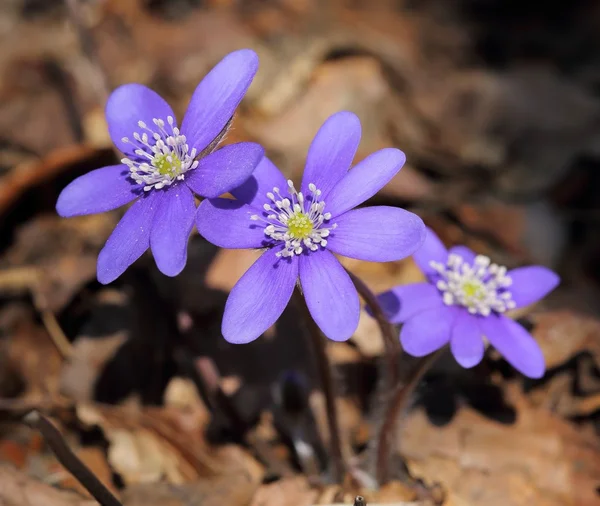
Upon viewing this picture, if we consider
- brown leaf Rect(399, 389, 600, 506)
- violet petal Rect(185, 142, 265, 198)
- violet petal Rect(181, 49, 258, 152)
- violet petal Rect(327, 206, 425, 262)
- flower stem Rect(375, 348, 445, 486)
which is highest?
violet petal Rect(181, 49, 258, 152)

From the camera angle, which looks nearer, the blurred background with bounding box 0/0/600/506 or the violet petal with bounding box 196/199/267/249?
the violet petal with bounding box 196/199/267/249

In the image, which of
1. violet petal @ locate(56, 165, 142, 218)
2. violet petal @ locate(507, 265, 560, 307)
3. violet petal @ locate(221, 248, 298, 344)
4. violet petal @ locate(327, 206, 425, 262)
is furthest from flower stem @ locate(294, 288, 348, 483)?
Answer: violet petal @ locate(507, 265, 560, 307)

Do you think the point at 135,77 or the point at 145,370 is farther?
the point at 135,77

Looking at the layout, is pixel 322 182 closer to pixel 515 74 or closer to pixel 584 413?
pixel 584 413

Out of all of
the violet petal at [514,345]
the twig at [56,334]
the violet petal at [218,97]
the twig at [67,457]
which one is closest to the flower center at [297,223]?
the violet petal at [218,97]

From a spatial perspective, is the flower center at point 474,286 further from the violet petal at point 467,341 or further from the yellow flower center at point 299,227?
the yellow flower center at point 299,227

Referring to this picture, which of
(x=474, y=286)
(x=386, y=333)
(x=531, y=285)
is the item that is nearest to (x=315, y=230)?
(x=386, y=333)

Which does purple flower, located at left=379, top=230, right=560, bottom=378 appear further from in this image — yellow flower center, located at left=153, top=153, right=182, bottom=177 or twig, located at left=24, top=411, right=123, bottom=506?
twig, located at left=24, top=411, right=123, bottom=506

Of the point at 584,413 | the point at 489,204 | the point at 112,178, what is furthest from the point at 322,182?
the point at 489,204
